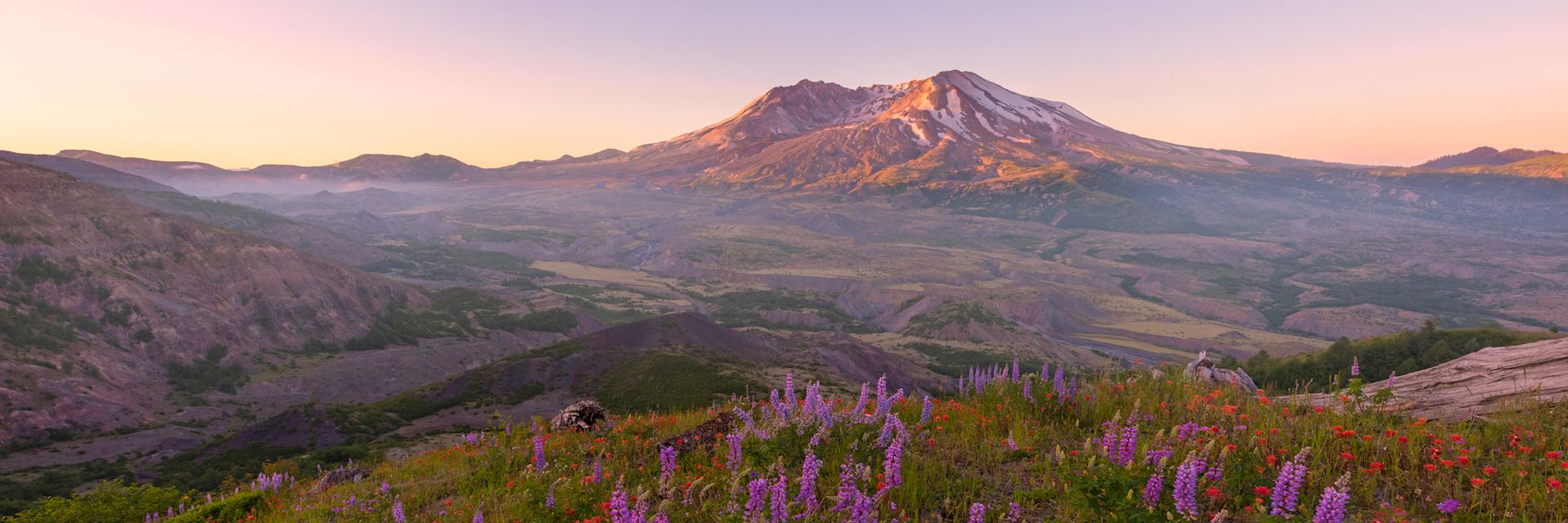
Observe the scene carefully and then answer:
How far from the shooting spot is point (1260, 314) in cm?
18638

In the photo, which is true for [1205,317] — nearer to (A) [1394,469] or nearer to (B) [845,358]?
(B) [845,358]

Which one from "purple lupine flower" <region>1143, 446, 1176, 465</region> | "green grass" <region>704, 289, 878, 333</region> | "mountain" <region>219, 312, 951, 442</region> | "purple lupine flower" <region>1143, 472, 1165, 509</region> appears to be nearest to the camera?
"purple lupine flower" <region>1143, 472, 1165, 509</region>

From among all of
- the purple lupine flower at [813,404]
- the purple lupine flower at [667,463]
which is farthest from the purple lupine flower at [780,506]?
the purple lupine flower at [813,404]

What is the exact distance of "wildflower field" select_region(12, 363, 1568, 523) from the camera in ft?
17.2

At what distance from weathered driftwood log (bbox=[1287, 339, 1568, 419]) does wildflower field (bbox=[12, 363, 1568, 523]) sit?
0.82 m

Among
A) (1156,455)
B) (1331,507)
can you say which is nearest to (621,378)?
(1156,455)

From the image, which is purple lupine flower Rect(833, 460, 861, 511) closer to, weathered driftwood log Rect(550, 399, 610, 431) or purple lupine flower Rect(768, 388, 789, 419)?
purple lupine flower Rect(768, 388, 789, 419)

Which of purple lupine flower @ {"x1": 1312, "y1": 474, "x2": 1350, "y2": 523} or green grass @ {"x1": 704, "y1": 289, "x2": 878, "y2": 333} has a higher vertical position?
purple lupine flower @ {"x1": 1312, "y1": 474, "x2": 1350, "y2": 523}

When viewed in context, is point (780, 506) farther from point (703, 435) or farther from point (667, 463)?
point (703, 435)

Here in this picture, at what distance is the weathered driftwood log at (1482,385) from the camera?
8.10 meters

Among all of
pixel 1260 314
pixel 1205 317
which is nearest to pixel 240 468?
pixel 1205 317

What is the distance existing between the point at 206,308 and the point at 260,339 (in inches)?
325

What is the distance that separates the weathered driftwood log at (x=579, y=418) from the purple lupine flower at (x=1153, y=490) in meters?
11.1

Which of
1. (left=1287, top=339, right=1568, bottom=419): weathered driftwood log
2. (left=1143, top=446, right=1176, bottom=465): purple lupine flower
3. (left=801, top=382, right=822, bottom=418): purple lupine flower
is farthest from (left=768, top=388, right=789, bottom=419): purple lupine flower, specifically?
(left=1287, top=339, right=1568, bottom=419): weathered driftwood log
